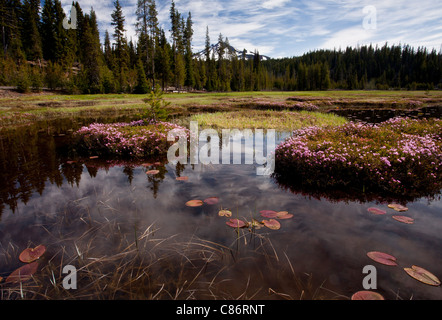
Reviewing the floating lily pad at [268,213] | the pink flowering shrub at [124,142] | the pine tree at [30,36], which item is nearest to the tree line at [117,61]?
the pine tree at [30,36]

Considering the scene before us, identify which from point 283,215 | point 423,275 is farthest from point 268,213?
point 423,275

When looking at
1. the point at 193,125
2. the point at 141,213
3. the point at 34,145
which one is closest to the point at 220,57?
the point at 193,125

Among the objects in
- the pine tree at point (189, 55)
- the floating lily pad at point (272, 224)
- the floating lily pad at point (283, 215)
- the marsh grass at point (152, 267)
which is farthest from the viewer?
the pine tree at point (189, 55)

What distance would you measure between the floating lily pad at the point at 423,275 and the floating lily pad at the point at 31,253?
5112 mm

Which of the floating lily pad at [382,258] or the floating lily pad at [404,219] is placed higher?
the floating lily pad at [404,219]

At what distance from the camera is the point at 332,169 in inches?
238

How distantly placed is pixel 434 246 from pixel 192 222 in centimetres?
390

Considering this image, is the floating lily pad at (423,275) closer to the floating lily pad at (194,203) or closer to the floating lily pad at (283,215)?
the floating lily pad at (283,215)

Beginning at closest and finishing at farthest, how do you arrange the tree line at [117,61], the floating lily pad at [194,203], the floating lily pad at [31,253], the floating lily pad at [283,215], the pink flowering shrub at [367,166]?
the floating lily pad at [31,253]
the floating lily pad at [283,215]
the floating lily pad at [194,203]
the pink flowering shrub at [367,166]
the tree line at [117,61]

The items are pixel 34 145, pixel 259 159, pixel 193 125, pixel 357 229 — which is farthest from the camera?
pixel 193 125

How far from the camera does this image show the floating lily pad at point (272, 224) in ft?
13.3

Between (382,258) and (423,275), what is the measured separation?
0.44 m

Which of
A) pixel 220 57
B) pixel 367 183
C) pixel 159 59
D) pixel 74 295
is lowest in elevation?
pixel 74 295

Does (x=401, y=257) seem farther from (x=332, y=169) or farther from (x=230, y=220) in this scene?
(x=332, y=169)
